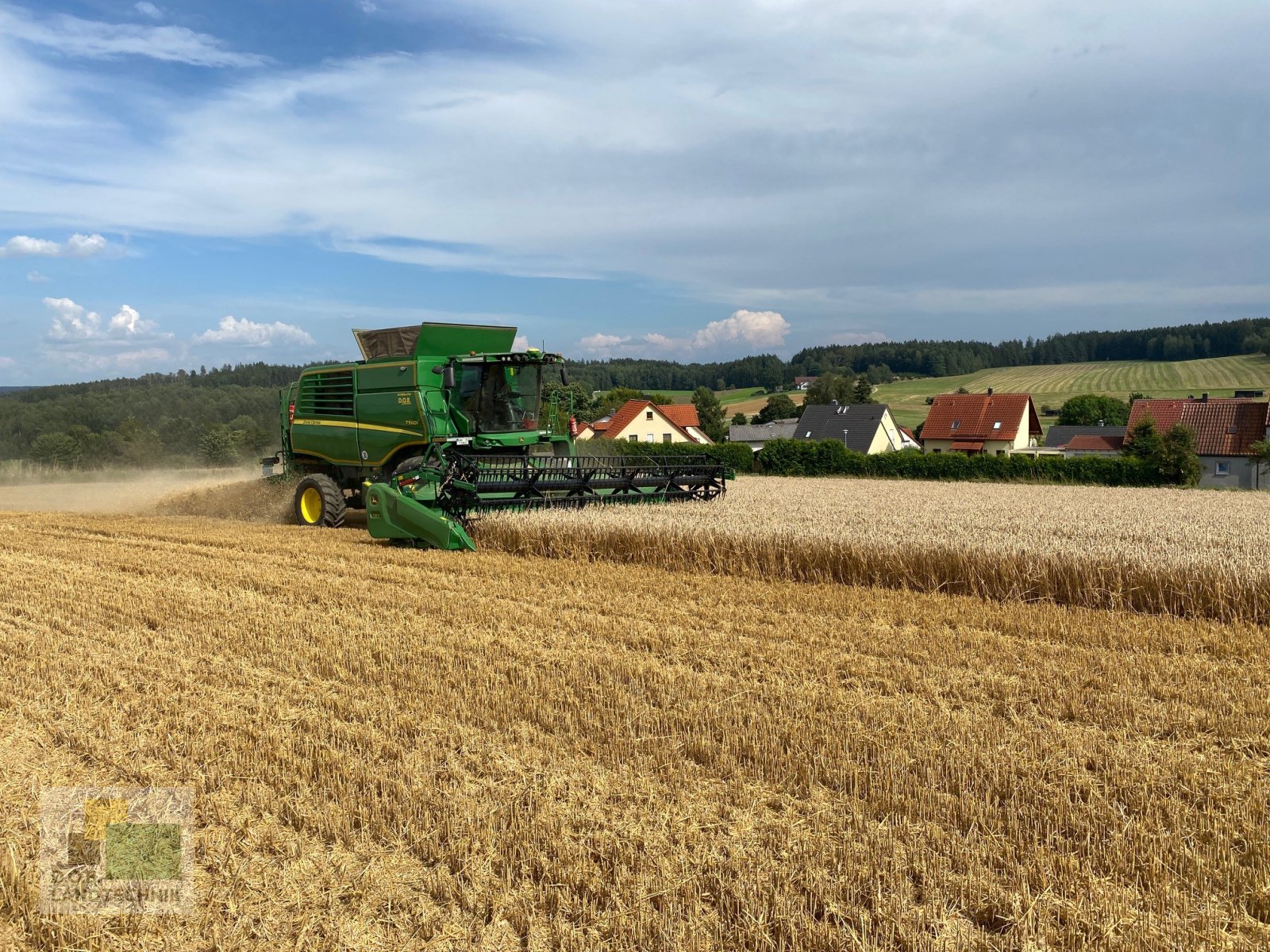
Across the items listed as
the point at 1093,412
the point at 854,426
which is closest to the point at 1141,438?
the point at 854,426

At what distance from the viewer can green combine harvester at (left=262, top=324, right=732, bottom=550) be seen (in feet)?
35.2

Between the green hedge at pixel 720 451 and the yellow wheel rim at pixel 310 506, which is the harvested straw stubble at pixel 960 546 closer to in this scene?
the yellow wheel rim at pixel 310 506

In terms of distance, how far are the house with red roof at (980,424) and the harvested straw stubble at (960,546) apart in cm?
4340

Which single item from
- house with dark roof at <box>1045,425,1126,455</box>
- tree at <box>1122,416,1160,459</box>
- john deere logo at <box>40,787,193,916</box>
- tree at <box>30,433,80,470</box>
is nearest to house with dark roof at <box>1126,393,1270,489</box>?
tree at <box>1122,416,1160,459</box>

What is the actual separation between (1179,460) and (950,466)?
6043 mm

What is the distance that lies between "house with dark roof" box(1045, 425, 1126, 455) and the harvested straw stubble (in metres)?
53.4

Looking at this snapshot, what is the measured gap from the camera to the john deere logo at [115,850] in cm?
308

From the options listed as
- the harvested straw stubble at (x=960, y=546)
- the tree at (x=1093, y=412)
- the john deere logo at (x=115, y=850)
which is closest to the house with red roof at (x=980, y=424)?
the tree at (x=1093, y=412)

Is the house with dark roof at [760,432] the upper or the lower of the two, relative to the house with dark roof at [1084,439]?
upper

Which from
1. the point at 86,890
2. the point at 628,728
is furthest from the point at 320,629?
the point at 86,890

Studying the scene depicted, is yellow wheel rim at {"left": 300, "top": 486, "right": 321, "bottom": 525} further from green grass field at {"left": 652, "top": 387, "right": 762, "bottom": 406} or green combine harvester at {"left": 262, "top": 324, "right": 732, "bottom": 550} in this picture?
green grass field at {"left": 652, "top": 387, "right": 762, "bottom": 406}

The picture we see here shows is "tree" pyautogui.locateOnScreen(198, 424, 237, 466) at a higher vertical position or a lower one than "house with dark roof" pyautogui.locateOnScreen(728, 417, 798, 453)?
higher

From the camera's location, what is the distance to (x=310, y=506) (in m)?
13.7

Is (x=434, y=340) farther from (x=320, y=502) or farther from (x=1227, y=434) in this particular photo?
(x=1227, y=434)
